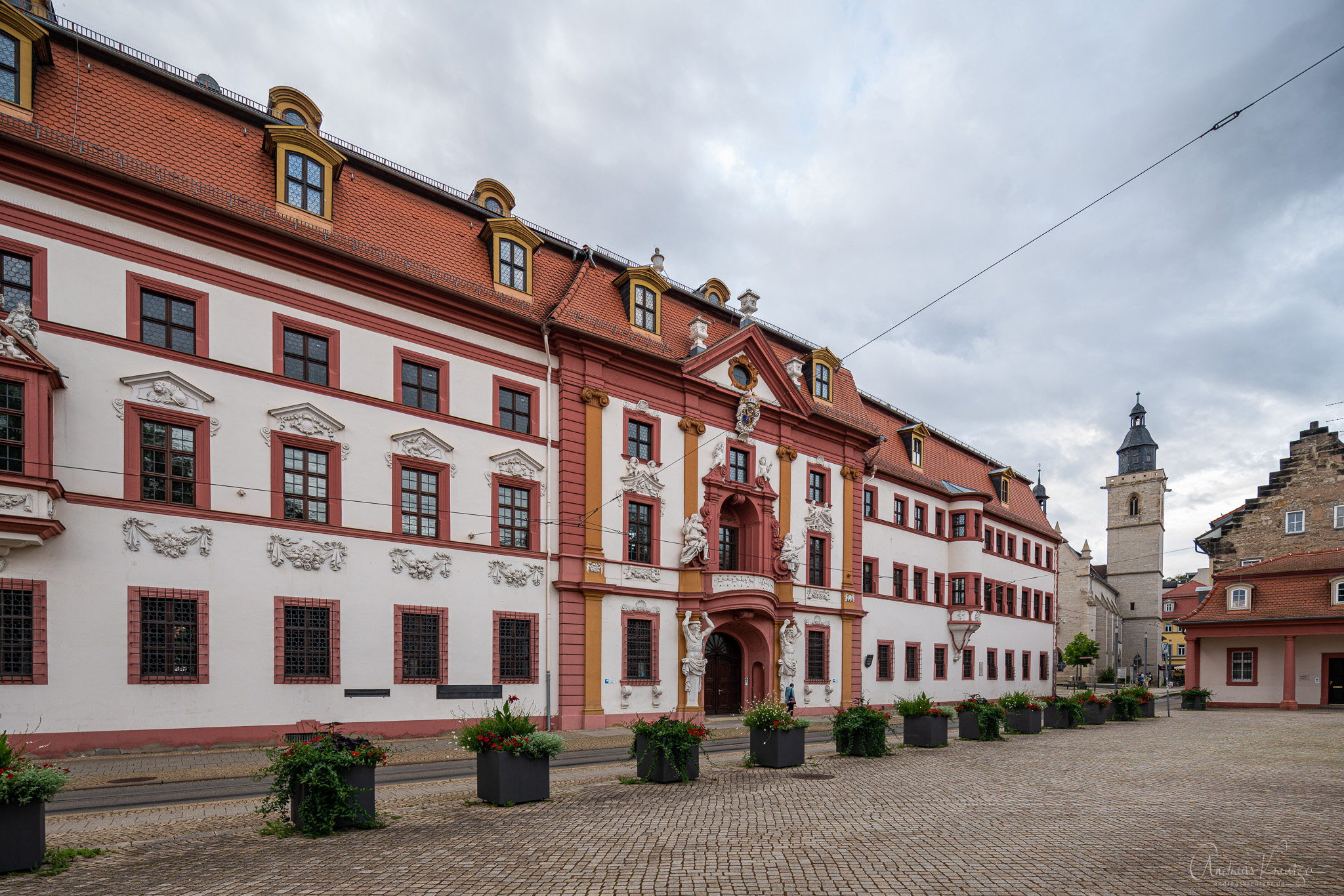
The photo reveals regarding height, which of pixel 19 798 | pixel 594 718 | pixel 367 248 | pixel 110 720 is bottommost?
pixel 594 718

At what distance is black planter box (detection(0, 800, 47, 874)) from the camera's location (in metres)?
8.03

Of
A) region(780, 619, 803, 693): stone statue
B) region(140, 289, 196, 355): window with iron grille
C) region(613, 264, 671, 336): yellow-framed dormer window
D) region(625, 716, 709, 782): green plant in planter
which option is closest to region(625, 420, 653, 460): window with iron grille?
region(613, 264, 671, 336): yellow-framed dormer window

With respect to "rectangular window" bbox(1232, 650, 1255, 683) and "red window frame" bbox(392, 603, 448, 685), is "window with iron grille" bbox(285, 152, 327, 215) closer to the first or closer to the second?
"red window frame" bbox(392, 603, 448, 685)

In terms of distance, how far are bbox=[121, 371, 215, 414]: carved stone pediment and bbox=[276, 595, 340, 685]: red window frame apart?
4.93m

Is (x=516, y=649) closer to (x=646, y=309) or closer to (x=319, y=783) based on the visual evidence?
(x=646, y=309)

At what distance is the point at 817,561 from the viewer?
116 feet

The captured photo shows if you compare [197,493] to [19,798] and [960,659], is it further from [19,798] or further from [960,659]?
[960,659]

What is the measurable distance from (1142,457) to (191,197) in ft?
319

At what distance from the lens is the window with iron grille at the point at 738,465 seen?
32.0 metres

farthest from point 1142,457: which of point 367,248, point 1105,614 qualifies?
point 367,248

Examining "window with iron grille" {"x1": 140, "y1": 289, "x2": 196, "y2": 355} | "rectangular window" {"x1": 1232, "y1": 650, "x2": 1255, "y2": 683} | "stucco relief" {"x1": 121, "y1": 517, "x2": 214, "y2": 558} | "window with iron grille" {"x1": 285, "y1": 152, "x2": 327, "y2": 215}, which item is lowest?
"rectangular window" {"x1": 1232, "y1": 650, "x2": 1255, "y2": 683}

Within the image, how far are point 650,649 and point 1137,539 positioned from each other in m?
81.8

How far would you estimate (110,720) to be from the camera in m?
17.3

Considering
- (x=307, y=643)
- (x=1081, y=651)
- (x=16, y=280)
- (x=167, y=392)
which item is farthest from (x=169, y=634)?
(x=1081, y=651)
